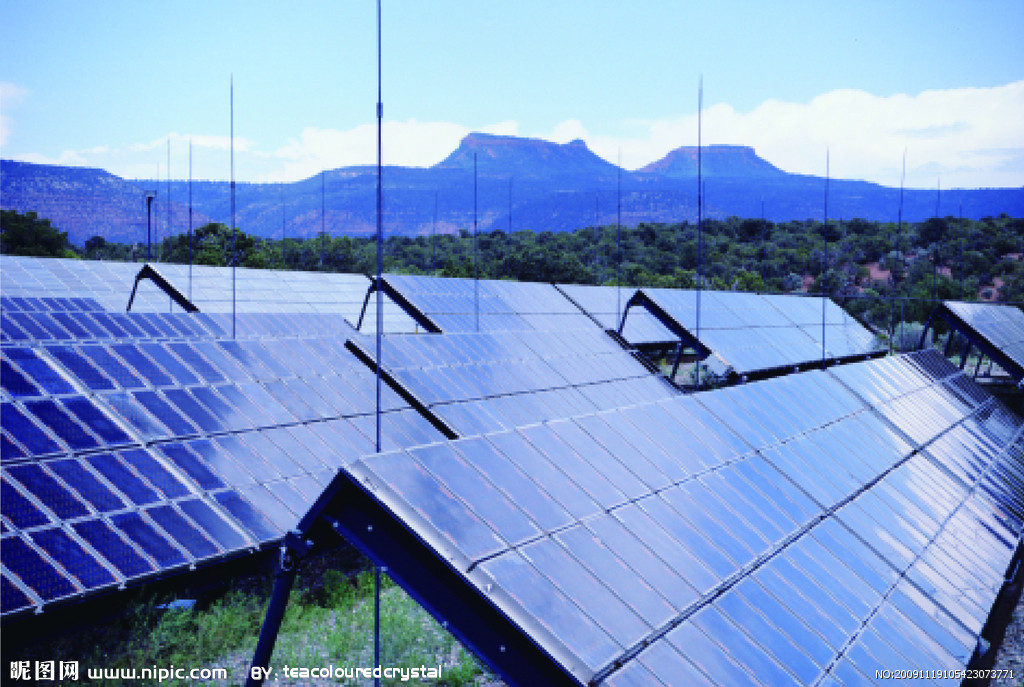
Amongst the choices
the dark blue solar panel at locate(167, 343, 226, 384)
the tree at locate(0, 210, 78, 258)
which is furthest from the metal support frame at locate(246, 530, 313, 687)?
the tree at locate(0, 210, 78, 258)

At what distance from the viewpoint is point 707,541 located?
6512 millimetres

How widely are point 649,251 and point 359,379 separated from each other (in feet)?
211

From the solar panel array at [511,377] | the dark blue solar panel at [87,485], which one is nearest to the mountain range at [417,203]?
the solar panel array at [511,377]

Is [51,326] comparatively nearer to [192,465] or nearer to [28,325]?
[28,325]

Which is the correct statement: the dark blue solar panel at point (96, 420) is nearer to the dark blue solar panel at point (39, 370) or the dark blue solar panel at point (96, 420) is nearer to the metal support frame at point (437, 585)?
the dark blue solar panel at point (39, 370)

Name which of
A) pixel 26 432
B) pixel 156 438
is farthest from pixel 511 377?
pixel 26 432

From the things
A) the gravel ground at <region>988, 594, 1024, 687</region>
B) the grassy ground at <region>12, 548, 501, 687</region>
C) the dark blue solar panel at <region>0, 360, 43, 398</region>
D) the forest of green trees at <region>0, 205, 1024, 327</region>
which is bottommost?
the gravel ground at <region>988, 594, 1024, 687</region>

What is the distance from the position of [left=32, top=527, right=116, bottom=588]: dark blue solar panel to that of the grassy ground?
1.05 metres

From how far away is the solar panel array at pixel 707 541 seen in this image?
16.3 ft

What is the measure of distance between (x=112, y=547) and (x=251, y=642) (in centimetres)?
231

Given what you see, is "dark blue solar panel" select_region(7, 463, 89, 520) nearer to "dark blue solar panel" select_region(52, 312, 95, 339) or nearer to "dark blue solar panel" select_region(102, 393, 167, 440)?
"dark blue solar panel" select_region(102, 393, 167, 440)

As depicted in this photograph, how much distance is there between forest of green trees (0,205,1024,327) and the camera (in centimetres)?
6288

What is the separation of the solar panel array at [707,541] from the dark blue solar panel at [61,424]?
629 cm

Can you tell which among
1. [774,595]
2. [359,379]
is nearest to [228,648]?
[359,379]
